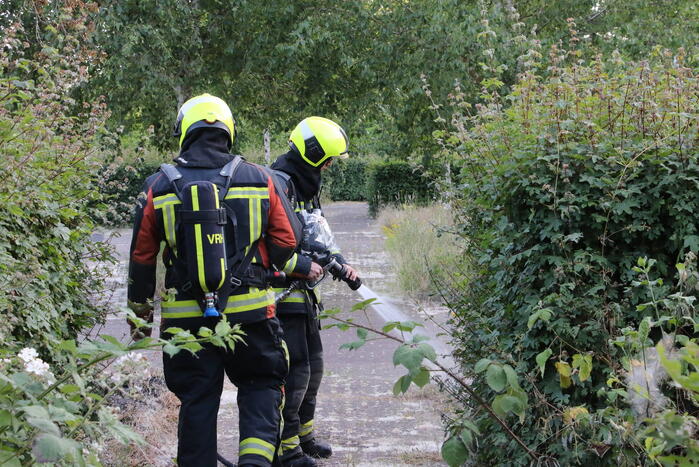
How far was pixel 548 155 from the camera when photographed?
12.7ft

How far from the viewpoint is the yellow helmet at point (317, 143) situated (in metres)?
5.18

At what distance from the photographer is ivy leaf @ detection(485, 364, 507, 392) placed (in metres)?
2.76

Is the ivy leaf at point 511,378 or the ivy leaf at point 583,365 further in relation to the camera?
the ivy leaf at point 583,365

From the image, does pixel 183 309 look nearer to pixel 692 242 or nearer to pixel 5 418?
pixel 5 418

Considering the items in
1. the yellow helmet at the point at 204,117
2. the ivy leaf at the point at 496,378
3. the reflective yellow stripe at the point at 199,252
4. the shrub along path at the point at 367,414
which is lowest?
the shrub along path at the point at 367,414

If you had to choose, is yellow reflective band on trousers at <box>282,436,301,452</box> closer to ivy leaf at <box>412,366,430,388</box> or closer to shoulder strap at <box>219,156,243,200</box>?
shoulder strap at <box>219,156,243,200</box>

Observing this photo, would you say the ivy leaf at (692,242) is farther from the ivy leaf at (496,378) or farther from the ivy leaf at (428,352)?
the ivy leaf at (428,352)

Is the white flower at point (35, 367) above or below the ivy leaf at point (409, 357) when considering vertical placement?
above

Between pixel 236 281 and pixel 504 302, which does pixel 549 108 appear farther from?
pixel 236 281

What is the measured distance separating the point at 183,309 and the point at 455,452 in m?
1.61

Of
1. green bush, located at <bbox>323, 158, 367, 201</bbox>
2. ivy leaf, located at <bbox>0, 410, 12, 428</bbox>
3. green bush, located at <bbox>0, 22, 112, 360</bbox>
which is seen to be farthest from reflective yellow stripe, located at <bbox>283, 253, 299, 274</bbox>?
green bush, located at <bbox>323, 158, 367, 201</bbox>

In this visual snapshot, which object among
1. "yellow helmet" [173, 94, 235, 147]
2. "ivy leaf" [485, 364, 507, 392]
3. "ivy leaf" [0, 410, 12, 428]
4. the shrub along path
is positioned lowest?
the shrub along path

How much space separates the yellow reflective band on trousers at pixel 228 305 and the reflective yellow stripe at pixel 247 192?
44 cm

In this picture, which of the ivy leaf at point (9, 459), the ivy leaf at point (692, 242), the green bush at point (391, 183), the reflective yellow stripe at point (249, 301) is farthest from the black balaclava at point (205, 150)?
the green bush at point (391, 183)
